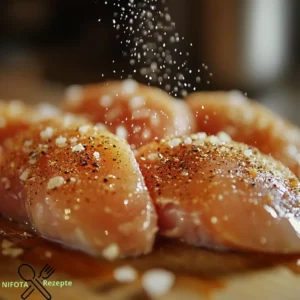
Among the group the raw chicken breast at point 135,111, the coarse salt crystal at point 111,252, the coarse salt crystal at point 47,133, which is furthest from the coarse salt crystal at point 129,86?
the coarse salt crystal at point 111,252

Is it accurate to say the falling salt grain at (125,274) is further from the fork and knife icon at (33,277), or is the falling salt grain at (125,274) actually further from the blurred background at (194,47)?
the blurred background at (194,47)

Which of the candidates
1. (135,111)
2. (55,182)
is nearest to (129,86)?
(135,111)

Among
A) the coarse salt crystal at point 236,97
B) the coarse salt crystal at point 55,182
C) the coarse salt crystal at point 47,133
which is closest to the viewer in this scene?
the coarse salt crystal at point 55,182

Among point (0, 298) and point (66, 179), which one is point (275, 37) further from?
point (0, 298)

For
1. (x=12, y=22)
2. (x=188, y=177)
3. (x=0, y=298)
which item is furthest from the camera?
(x=12, y=22)

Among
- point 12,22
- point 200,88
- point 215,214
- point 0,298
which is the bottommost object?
point 0,298

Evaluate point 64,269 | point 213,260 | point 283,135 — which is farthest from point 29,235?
point 283,135

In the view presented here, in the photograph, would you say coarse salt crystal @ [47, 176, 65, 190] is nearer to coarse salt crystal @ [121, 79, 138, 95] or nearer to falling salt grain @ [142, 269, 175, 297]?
falling salt grain @ [142, 269, 175, 297]
